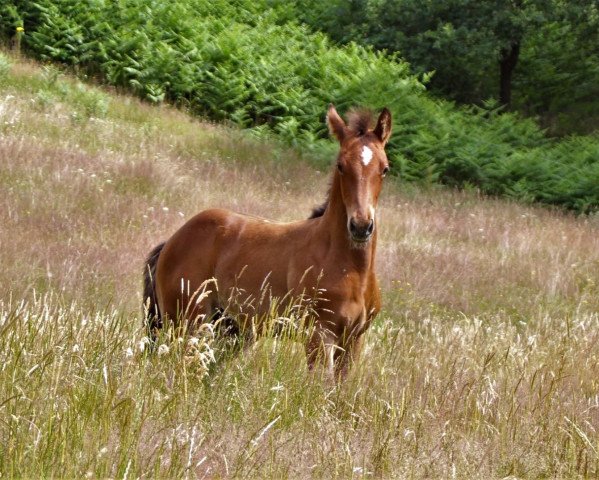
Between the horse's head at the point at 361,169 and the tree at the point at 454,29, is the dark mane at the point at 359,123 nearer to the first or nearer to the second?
the horse's head at the point at 361,169

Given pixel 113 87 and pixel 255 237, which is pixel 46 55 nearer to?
pixel 113 87

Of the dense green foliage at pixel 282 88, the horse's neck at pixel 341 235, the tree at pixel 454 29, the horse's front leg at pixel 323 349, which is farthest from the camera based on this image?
the tree at pixel 454 29

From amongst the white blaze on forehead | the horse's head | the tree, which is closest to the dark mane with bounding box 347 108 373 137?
the horse's head

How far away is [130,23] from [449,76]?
11331 mm

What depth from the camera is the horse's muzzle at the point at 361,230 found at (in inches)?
267

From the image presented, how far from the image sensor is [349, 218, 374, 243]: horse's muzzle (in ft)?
22.2

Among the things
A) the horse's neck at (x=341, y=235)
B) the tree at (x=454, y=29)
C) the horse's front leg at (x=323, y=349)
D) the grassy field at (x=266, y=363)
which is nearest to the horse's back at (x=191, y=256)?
the grassy field at (x=266, y=363)

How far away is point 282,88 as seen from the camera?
81.8 feet

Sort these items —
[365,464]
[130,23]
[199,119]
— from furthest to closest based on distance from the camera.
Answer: [130,23]
[199,119]
[365,464]

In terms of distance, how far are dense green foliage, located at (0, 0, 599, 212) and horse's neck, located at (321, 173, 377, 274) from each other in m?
13.9

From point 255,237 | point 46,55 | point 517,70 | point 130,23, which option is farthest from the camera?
point 517,70

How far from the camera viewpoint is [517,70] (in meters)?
35.3

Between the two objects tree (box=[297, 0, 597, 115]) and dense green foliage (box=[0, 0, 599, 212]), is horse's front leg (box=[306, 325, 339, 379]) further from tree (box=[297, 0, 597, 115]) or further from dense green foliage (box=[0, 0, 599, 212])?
tree (box=[297, 0, 597, 115])

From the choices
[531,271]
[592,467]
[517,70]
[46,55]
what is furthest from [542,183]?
[592,467]
